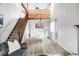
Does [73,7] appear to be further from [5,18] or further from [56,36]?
[5,18]

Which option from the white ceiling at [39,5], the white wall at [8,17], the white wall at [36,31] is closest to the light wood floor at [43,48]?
the white wall at [36,31]

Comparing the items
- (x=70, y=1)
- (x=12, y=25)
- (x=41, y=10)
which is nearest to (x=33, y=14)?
(x=41, y=10)

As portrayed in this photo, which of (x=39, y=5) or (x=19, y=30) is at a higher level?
(x=39, y=5)

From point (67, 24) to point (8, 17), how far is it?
0.69 meters

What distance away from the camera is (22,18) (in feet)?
7.48

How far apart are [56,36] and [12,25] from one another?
53cm

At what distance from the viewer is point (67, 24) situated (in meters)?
2.27

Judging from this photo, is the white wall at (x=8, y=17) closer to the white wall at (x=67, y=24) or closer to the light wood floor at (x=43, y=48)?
the light wood floor at (x=43, y=48)

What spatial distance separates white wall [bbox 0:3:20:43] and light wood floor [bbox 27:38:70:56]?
0.89 feet

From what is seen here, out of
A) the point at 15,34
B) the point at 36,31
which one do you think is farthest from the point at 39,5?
the point at 15,34

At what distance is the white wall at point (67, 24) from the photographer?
2.25 metres

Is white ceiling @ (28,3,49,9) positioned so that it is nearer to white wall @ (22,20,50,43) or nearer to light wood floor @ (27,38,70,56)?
white wall @ (22,20,50,43)

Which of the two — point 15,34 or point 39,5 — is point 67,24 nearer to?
point 39,5

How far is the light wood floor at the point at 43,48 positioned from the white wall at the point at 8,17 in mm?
270
